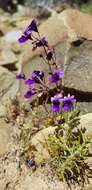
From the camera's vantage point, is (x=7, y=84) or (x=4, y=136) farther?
(x=7, y=84)

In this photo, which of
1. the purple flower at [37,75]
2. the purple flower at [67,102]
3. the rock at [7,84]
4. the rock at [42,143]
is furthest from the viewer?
the rock at [7,84]

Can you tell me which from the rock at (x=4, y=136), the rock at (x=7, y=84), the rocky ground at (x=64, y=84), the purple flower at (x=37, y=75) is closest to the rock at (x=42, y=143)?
the rocky ground at (x=64, y=84)

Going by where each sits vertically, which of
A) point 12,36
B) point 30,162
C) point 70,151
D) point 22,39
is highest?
point 22,39

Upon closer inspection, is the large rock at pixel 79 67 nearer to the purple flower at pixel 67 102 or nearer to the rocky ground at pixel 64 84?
the rocky ground at pixel 64 84

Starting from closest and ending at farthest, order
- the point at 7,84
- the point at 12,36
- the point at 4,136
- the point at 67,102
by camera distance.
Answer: the point at 67,102, the point at 4,136, the point at 7,84, the point at 12,36

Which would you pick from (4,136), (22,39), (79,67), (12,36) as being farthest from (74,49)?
(12,36)

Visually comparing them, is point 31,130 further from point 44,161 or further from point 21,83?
point 21,83

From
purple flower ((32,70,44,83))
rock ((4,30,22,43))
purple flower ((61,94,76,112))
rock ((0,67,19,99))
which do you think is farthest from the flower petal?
rock ((4,30,22,43))

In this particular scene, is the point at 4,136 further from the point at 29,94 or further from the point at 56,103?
the point at 56,103
